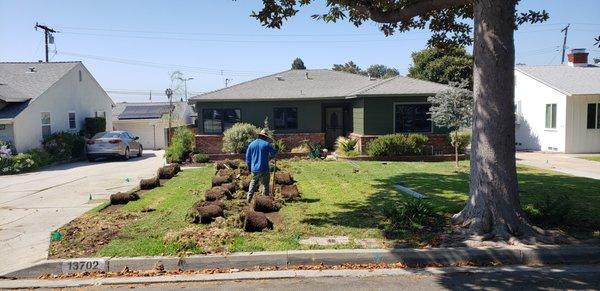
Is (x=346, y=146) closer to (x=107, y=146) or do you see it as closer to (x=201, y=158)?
(x=201, y=158)

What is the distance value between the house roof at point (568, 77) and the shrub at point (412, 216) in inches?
614

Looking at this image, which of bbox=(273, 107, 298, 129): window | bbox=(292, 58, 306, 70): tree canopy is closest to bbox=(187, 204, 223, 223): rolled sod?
bbox=(273, 107, 298, 129): window

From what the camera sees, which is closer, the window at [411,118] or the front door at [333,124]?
the window at [411,118]

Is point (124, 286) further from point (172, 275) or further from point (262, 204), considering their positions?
point (262, 204)

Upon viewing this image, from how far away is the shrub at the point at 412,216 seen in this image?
7.64 meters

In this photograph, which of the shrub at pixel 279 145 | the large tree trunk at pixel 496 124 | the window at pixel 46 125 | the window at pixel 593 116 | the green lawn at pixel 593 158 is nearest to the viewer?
the large tree trunk at pixel 496 124

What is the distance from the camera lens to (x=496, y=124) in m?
7.26

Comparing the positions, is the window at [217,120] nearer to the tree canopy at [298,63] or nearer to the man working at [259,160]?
the man working at [259,160]

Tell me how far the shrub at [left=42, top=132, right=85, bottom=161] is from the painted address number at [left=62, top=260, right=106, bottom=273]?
1763 centimetres

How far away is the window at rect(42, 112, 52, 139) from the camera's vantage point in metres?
23.4

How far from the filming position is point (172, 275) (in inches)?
241

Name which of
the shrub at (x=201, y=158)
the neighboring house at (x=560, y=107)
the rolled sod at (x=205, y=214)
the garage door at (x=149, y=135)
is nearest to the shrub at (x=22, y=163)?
the shrub at (x=201, y=158)

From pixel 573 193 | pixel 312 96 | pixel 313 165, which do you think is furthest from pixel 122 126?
pixel 573 193

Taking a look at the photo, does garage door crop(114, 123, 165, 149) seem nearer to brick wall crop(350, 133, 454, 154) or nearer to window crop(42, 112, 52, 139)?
window crop(42, 112, 52, 139)
